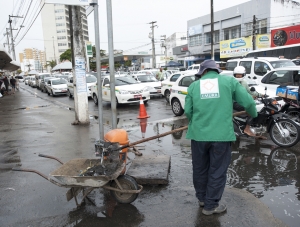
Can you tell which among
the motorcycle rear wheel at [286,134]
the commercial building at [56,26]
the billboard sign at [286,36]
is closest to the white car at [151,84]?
the motorcycle rear wheel at [286,134]

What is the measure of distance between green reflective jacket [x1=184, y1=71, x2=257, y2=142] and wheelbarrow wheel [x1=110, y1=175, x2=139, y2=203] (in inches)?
42.3

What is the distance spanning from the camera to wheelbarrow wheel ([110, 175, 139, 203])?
3.85m

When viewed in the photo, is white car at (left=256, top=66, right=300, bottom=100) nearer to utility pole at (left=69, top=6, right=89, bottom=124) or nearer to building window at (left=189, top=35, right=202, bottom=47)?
utility pole at (left=69, top=6, right=89, bottom=124)

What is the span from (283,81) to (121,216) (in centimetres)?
742

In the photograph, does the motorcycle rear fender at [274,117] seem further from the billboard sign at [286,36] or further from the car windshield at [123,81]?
the billboard sign at [286,36]

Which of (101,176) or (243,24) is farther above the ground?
(243,24)

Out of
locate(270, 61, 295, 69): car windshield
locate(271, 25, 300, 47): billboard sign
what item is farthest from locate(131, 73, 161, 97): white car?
locate(271, 25, 300, 47): billboard sign

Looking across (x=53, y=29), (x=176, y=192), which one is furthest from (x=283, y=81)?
(x=53, y=29)

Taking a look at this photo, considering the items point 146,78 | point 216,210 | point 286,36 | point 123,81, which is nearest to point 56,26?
point 286,36

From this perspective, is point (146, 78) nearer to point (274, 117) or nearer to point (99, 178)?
point (274, 117)

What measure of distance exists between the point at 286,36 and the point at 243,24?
354 inches

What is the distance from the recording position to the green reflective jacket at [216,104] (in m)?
3.31

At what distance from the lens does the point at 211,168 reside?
11.3 feet

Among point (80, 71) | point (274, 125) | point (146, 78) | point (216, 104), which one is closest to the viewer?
point (216, 104)
